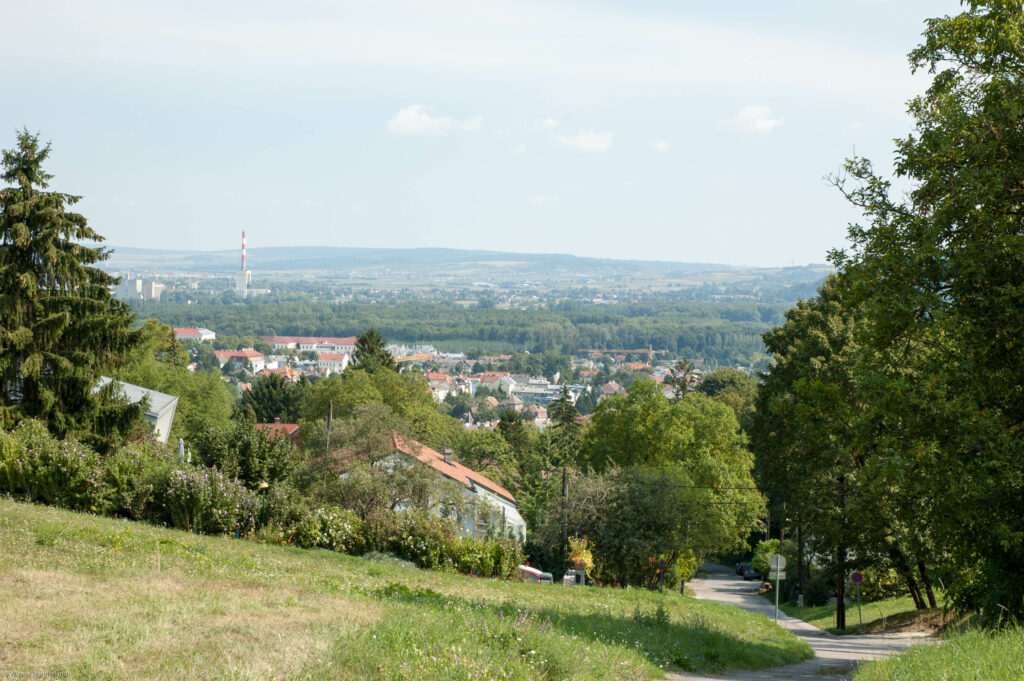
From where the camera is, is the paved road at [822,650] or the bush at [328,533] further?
the bush at [328,533]

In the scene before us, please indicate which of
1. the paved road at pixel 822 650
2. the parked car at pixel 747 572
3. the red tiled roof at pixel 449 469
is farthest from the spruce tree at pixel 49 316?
the parked car at pixel 747 572

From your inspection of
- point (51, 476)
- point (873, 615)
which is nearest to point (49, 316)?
point (51, 476)

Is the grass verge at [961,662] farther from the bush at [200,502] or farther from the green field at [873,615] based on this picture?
the green field at [873,615]

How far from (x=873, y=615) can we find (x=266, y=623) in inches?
1181

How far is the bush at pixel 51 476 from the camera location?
59.4ft

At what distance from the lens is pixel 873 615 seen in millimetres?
33250

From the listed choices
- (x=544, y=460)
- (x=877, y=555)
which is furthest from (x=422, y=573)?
(x=544, y=460)

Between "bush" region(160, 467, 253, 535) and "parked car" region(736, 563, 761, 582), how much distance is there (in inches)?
1968

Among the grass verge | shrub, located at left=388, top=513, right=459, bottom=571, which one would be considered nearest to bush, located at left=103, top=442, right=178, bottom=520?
shrub, located at left=388, top=513, right=459, bottom=571

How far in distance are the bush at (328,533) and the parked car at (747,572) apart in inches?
1871

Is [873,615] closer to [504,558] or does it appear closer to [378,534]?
[504,558]

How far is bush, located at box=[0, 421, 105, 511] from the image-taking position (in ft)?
59.4

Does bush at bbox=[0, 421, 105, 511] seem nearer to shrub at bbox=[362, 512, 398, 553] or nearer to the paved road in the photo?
shrub at bbox=[362, 512, 398, 553]

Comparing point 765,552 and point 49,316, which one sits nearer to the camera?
point 49,316
